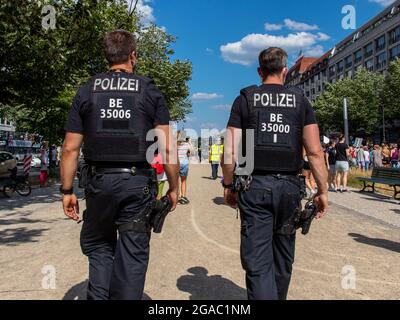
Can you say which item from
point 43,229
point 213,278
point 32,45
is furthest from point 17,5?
point 213,278

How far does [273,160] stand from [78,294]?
244cm

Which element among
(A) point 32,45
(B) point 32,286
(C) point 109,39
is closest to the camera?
(C) point 109,39

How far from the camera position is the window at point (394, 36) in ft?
188

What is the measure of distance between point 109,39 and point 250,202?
154 centimetres

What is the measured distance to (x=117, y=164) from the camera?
2.97m

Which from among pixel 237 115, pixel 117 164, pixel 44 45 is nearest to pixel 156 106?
pixel 117 164

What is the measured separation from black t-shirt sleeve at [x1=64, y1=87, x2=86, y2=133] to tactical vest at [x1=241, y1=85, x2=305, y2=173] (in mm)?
1187

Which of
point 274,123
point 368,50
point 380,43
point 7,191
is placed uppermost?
point 368,50

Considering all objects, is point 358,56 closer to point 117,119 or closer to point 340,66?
point 340,66

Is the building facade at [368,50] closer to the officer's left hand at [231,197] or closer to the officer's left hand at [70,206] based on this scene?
the officer's left hand at [231,197]

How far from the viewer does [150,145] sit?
3.03m

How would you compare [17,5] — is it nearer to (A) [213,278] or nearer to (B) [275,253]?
(A) [213,278]

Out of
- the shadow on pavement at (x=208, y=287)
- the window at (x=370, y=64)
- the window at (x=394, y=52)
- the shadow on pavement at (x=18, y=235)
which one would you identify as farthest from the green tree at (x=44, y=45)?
the window at (x=370, y=64)

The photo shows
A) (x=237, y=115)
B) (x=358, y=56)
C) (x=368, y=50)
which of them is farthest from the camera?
(x=358, y=56)
